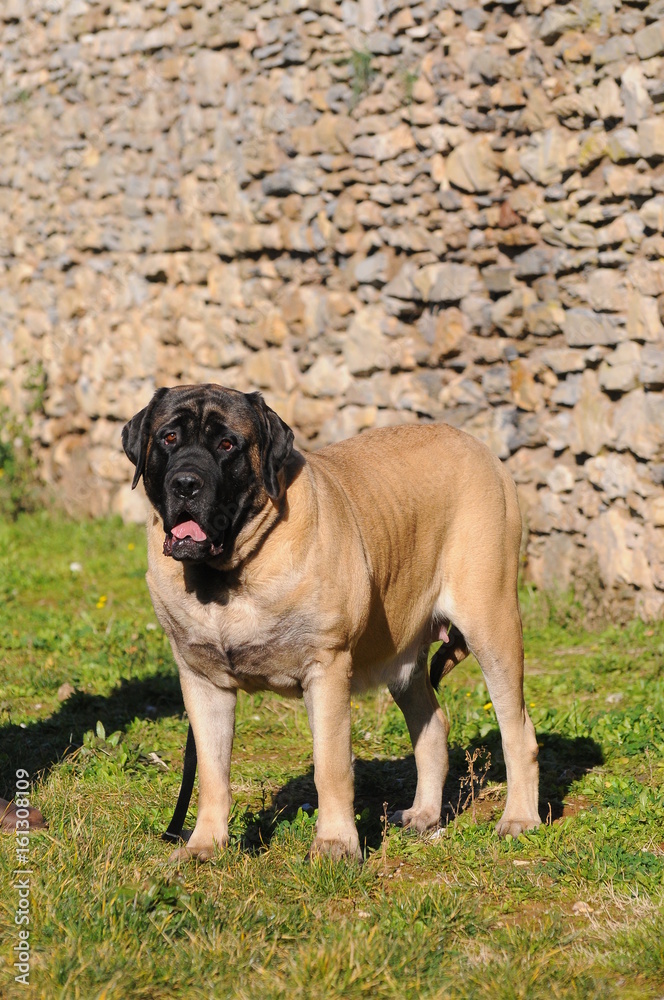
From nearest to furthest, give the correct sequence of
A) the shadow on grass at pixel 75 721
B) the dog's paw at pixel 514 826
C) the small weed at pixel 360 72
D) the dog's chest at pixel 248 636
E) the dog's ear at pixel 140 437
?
the dog's chest at pixel 248 636 < the dog's ear at pixel 140 437 < the dog's paw at pixel 514 826 < the shadow on grass at pixel 75 721 < the small weed at pixel 360 72

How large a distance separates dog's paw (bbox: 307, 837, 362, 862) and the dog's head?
3.44 feet

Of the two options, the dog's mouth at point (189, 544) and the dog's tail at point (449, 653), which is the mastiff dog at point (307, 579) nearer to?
the dog's mouth at point (189, 544)

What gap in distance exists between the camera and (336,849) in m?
4.05

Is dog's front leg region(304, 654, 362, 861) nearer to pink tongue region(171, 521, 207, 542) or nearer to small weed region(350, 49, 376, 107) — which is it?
pink tongue region(171, 521, 207, 542)

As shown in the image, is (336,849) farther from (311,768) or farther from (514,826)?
(311,768)

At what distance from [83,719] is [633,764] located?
107 inches

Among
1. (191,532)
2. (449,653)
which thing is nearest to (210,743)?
(191,532)

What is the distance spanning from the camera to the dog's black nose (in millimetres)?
3861

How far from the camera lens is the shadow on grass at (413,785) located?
189 inches

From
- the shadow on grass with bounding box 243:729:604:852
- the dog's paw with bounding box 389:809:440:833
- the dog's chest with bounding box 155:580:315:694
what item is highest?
the dog's chest with bounding box 155:580:315:694

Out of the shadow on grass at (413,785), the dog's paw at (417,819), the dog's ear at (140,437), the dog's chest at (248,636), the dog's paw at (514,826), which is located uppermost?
the dog's ear at (140,437)

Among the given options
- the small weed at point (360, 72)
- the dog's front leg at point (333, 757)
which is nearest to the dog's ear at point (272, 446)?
the dog's front leg at point (333, 757)

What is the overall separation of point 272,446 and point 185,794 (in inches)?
51.1

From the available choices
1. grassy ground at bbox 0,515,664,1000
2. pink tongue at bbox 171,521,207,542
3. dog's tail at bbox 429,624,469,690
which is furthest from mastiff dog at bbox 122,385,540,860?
grassy ground at bbox 0,515,664,1000
